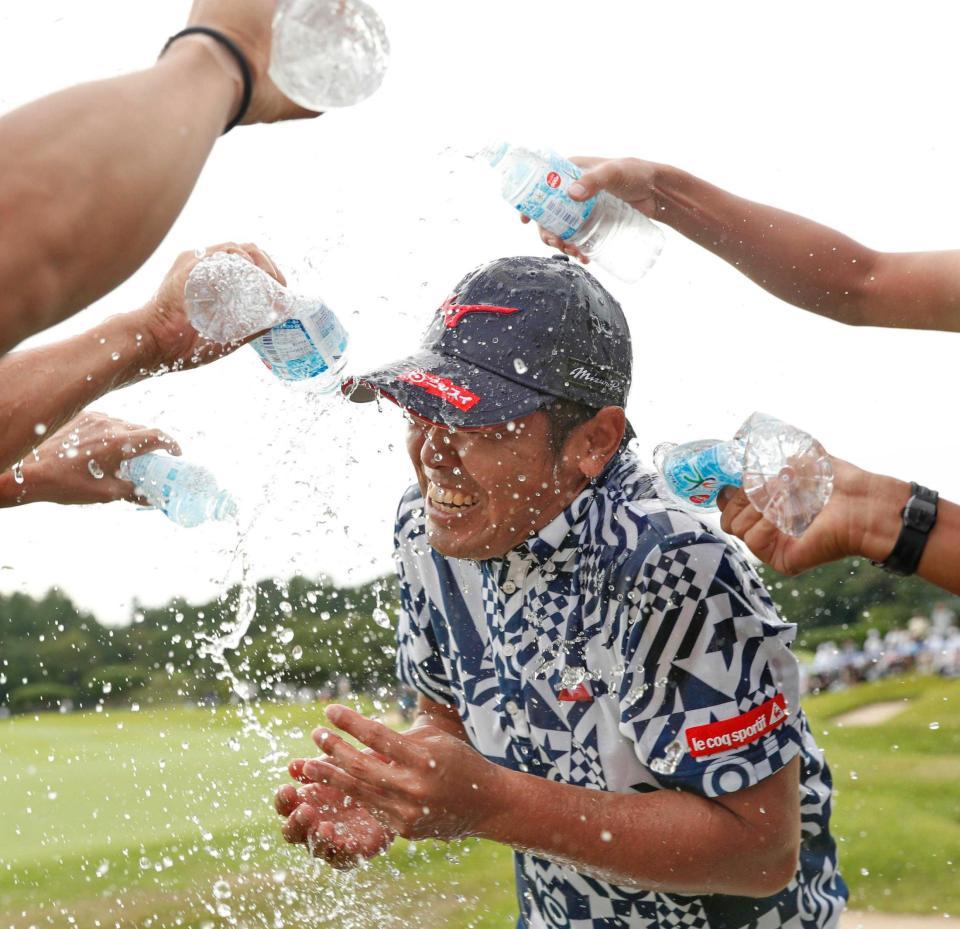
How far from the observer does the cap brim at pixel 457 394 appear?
294 cm

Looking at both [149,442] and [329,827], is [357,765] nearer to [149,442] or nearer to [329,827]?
[329,827]

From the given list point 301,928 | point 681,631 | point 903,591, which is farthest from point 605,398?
point 903,591

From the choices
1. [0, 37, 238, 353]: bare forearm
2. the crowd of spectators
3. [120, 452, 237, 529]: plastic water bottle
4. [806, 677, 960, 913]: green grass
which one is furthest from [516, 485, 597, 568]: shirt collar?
the crowd of spectators

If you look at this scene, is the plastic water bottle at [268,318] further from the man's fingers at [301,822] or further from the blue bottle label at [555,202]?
the man's fingers at [301,822]

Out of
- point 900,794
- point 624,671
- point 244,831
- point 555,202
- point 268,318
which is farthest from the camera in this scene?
point 900,794

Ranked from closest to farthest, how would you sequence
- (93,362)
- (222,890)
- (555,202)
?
(93,362), (555,202), (222,890)

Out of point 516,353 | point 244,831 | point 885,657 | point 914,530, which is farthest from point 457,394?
point 885,657

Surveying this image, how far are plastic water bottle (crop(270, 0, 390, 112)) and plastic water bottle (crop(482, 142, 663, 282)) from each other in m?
1.40

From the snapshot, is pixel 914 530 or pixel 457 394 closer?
pixel 914 530

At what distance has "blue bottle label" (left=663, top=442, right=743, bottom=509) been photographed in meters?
2.91

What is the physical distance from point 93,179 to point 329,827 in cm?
202

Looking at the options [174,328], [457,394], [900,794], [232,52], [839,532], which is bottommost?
[900,794]

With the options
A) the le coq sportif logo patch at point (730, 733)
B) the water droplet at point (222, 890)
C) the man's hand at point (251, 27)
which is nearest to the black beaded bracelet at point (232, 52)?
the man's hand at point (251, 27)

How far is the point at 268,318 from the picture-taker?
325cm
